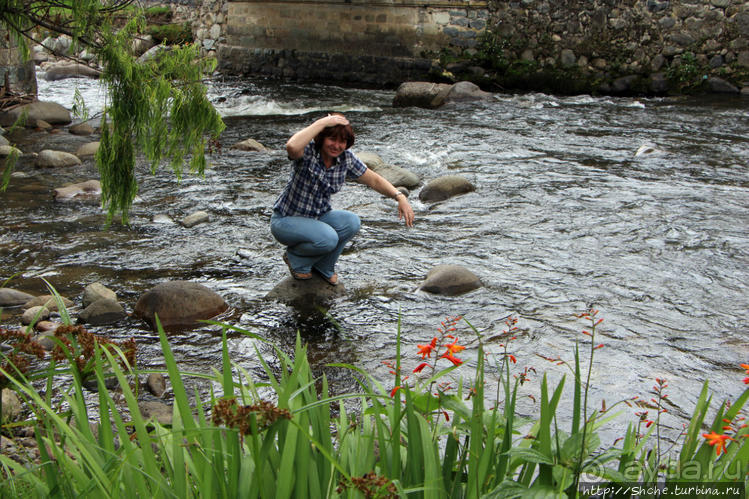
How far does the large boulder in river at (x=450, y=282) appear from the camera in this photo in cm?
621

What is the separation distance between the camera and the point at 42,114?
550 inches

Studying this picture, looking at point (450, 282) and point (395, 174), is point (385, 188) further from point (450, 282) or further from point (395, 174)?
point (395, 174)

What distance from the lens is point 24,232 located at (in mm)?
7695

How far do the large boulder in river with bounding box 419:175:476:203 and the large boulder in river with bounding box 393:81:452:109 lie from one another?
23.4 feet

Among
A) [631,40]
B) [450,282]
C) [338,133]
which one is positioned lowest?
[450,282]

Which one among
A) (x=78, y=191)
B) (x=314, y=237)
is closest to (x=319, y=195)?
(x=314, y=237)

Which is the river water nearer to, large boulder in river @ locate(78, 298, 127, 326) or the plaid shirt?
large boulder in river @ locate(78, 298, 127, 326)

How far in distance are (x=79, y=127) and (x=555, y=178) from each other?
8179mm

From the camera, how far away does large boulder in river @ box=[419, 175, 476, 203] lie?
30.6ft

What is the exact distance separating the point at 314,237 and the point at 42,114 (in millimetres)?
10189

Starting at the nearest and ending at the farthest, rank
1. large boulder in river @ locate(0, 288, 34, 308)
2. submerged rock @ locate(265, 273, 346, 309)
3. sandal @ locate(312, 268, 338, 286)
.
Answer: large boulder in river @ locate(0, 288, 34, 308) → submerged rock @ locate(265, 273, 346, 309) → sandal @ locate(312, 268, 338, 286)

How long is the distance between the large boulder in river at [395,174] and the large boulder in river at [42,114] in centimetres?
670

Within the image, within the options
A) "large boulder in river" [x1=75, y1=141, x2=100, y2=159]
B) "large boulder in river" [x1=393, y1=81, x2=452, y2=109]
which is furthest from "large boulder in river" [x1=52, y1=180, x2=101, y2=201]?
"large boulder in river" [x1=393, y1=81, x2=452, y2=109]

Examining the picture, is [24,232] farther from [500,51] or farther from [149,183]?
[500,51]
